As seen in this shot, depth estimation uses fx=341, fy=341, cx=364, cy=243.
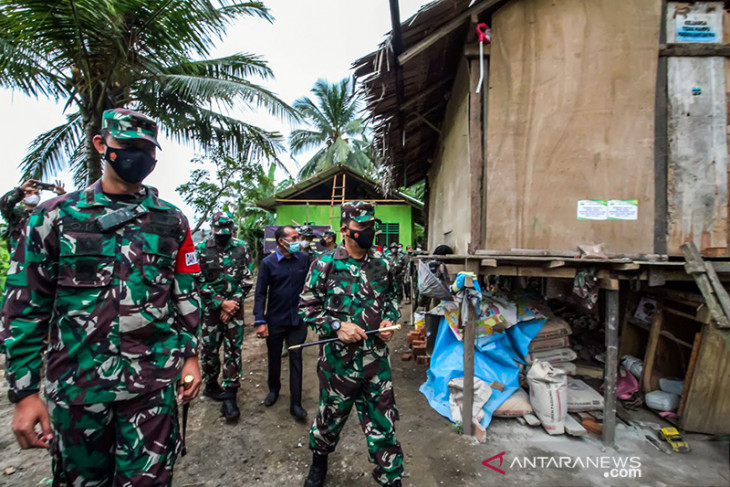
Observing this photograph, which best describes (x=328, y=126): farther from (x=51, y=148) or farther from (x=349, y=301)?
(x=349, y=301)

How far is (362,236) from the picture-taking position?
250 centimetres

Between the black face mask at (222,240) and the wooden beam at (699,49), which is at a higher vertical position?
the wooden beam at (699,49)

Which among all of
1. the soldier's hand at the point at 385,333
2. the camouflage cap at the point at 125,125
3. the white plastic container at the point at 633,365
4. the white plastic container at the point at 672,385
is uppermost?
the camouflage cap at the point at 125,125

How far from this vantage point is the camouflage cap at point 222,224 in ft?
12.5

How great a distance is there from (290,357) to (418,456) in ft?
5.18

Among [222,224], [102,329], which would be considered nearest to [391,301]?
[102,329]

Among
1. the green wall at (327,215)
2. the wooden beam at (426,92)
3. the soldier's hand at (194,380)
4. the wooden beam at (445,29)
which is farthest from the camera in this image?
the green wall at (327,215)

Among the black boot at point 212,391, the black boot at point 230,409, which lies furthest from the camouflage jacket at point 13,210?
the black boot at point 230,409

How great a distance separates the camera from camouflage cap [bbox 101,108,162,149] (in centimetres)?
160

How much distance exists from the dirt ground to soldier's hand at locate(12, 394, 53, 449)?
1.65 m

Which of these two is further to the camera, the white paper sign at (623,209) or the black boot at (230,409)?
the black boot at (230,409)

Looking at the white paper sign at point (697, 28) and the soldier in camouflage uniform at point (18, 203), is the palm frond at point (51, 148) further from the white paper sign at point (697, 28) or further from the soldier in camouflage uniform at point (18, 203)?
the white paper sign at point (697, 28)

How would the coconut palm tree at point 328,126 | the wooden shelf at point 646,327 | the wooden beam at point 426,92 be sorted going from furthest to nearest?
the coconut palm tree at point 328,126 < the wooden beam at point 426,92 < the wooden shelf at point 646,327

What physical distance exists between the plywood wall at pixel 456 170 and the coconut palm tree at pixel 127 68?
3625 mm
